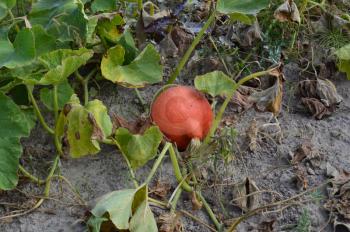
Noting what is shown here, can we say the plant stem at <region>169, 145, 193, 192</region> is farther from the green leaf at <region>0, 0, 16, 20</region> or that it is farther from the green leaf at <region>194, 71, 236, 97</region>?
the green leaf at <region>0, 0, 16, 20</region>

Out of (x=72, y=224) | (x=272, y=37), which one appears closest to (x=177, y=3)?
(x=272, y=37)

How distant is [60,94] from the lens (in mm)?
2229

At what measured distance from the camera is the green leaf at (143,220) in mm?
1885

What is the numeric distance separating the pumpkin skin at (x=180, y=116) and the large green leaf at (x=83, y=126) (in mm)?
187

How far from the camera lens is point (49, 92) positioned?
226 cm

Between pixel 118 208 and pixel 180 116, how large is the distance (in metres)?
0.46

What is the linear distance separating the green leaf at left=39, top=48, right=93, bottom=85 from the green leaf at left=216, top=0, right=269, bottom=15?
0.47 m

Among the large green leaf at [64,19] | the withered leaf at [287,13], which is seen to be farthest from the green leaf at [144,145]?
the withered leaf at [287,13]

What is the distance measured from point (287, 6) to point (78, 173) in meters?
0.91

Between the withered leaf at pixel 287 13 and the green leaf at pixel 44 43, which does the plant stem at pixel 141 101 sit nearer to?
the green leaf at pixel 44 43

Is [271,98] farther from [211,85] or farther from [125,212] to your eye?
[125,212]

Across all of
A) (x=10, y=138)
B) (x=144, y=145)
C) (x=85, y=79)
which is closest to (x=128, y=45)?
(x=85, y=79)

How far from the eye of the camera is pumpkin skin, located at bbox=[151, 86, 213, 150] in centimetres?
222

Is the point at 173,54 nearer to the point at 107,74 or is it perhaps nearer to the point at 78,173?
the point at 107,74
